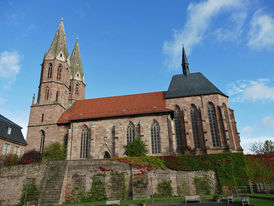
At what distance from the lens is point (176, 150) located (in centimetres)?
2694

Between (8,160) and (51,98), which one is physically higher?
(51,98)

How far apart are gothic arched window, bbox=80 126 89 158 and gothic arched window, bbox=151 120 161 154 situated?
9.18 meters

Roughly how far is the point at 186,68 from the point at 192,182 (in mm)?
19989

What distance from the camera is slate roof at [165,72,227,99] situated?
29.4 meters

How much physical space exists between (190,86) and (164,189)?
1686 cm

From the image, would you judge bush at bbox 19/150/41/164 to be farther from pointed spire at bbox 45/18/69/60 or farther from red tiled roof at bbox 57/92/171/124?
pointed spire at bbox 45/18/69/60

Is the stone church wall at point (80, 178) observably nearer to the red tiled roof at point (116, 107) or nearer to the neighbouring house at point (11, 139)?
the neighbouring house at point (11, 139)

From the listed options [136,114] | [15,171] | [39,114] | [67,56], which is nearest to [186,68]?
[136,114]

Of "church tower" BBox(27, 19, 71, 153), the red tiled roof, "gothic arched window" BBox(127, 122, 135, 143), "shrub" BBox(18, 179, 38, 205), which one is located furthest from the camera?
"church tower" BBox(27, 19, 71, 153)

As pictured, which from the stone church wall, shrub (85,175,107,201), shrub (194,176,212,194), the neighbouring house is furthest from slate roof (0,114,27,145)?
shrub (194,176,212,194)

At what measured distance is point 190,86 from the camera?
31000 millimetres

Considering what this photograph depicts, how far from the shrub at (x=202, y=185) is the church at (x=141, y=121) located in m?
5.76

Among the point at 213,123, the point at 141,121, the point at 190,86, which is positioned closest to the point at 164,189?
the point at 141,121

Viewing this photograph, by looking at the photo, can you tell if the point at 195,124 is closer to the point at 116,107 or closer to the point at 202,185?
the point at 202,185
